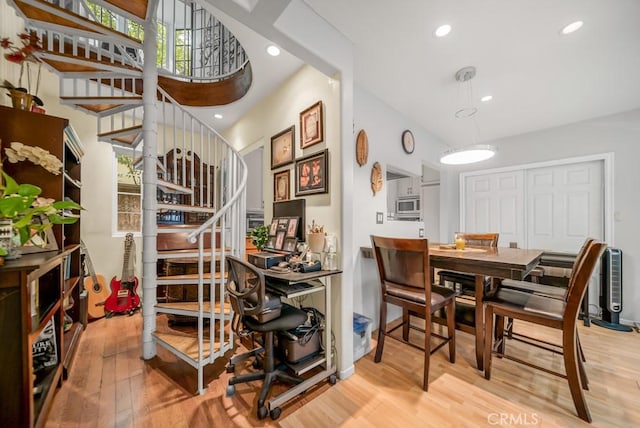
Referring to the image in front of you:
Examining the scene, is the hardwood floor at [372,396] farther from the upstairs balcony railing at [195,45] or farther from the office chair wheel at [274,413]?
the upstairs balcony railing at [195,45]

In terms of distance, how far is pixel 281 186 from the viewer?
2535mm

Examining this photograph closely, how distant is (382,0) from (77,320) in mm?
3898

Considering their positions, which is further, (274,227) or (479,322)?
(274,227)

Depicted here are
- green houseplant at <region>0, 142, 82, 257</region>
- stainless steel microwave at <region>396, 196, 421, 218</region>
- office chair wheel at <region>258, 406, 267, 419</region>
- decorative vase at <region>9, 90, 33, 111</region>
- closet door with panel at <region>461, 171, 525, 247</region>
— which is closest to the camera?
green houseplant at <region>0, 142, 82, 257</region>

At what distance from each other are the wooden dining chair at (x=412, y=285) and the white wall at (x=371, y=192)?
41 centimetres

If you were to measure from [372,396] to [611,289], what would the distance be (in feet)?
10.8

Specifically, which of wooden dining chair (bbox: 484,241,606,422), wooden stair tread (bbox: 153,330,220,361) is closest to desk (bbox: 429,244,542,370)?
wooden dining chair (bbox: 484,241,606,422)

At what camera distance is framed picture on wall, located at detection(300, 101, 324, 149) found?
6.58 ft

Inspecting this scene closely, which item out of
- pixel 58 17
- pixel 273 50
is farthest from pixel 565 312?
pixel 58 17

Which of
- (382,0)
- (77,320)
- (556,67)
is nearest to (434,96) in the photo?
(556,67)

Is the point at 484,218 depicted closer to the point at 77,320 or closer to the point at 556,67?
the point at 556,67

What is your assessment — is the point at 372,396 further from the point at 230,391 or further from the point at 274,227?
the point at 274,227

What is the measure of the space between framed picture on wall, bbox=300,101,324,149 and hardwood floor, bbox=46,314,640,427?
6.43ft

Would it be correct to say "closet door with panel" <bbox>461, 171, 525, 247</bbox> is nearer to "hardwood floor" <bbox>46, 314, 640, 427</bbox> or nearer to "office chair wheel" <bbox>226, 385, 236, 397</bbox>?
"hardwood floor" <bbox>46, 314, 640, 427</bbox>
